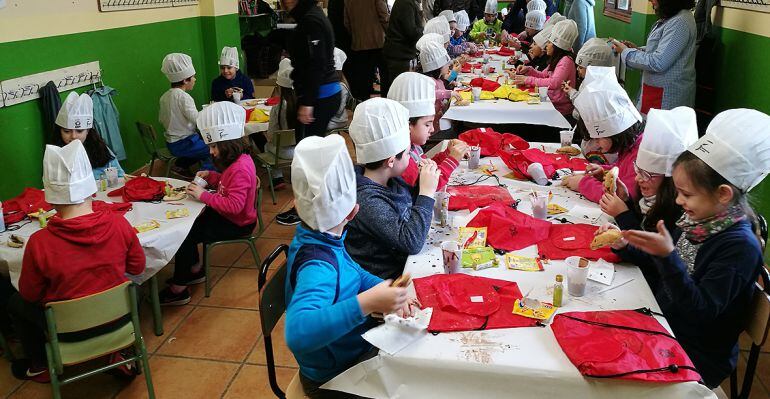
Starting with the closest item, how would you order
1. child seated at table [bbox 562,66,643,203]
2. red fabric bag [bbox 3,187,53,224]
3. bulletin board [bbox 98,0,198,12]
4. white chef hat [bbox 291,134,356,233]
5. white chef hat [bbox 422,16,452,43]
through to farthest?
white chef hat [bbox 291,134,356,233] < child seated at table [bbox 562,66,643,203] < red fabric bag [bbox 3,187,53,224] < bulletin board [bbox 98,0,198,12] < white chef hat [bbox 422,16,452,43]

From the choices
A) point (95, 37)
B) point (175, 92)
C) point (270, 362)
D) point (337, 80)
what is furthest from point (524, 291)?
point (95, 37)

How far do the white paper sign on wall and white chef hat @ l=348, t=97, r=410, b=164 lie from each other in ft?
10.8

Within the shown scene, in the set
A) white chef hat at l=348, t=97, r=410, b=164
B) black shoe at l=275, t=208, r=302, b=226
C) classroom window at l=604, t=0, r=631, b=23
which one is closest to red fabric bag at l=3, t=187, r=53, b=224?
white chef hat at l=348, t=97, r=410, b=164

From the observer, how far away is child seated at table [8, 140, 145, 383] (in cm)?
261

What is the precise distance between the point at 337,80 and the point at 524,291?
3.06 metres

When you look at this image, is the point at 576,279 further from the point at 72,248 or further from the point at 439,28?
the point at 439,28

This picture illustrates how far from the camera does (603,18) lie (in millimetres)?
9242

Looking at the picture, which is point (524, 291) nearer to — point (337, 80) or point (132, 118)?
point (337, 80)

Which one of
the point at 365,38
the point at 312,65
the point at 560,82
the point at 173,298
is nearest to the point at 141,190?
the point at 173,298

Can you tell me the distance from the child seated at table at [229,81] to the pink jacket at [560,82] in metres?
3.16

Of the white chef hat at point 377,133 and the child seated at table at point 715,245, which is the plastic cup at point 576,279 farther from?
the white chef hat at point 377,133

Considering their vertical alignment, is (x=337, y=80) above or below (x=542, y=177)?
above

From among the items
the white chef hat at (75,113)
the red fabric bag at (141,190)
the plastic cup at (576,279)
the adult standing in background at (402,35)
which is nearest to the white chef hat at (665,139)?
the plastic cup at (576,279)

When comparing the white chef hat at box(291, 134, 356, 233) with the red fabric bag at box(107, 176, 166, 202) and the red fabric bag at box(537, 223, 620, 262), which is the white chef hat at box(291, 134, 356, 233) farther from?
the red fabric bag at box(107, 176, 166, 202)
